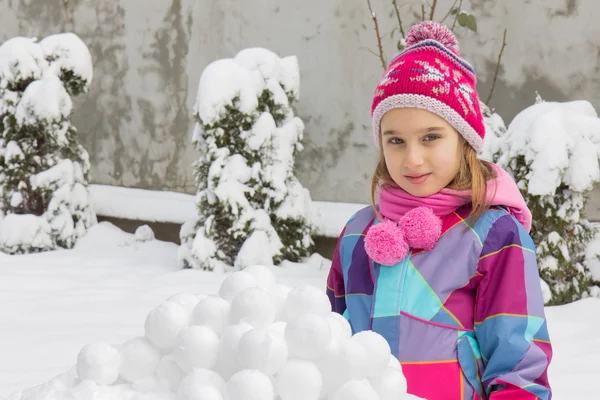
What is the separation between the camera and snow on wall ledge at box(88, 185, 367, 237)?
16.9ft

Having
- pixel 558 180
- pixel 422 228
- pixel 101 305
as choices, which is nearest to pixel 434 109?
pixel 422 228

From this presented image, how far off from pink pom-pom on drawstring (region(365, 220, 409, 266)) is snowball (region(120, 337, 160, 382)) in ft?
2.78

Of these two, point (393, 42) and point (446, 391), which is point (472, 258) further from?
point (393, 42)

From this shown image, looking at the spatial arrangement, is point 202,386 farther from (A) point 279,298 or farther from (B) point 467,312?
(B) point 467,312

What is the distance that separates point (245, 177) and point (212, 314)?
12.5ft

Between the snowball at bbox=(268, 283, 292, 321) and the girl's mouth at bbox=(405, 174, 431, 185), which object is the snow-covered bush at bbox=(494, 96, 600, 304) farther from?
the snowball at bbox=(268, 283, 292, 321)

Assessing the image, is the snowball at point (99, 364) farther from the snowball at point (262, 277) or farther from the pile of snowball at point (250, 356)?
the snowball at point (262, 277)

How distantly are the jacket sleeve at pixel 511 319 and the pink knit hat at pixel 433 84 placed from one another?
0.26 metres

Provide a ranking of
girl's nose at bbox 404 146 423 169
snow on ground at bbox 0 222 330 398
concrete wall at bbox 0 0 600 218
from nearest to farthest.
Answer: girl's nose at bbox 404 146 423 169 < snow on ground at bbox 0 222 330 398 < concrete wall at bbox 0 0 600 218

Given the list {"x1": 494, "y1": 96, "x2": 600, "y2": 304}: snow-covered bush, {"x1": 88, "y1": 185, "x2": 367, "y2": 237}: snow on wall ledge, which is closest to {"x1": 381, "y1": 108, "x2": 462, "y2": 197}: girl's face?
{"x1": 494, "y1": 96, "x2": 600, "y2": 304}: snow-covered bush

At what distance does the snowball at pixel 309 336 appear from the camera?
0.77 meters

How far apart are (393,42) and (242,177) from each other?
1492mm

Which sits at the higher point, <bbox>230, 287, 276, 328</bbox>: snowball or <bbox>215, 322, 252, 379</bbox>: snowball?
<bbox>230, 287, 276, 328</bbox>: snowball

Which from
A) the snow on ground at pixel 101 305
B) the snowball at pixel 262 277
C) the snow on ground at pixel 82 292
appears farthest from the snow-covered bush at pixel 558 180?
the snowball at pixel 262 277
